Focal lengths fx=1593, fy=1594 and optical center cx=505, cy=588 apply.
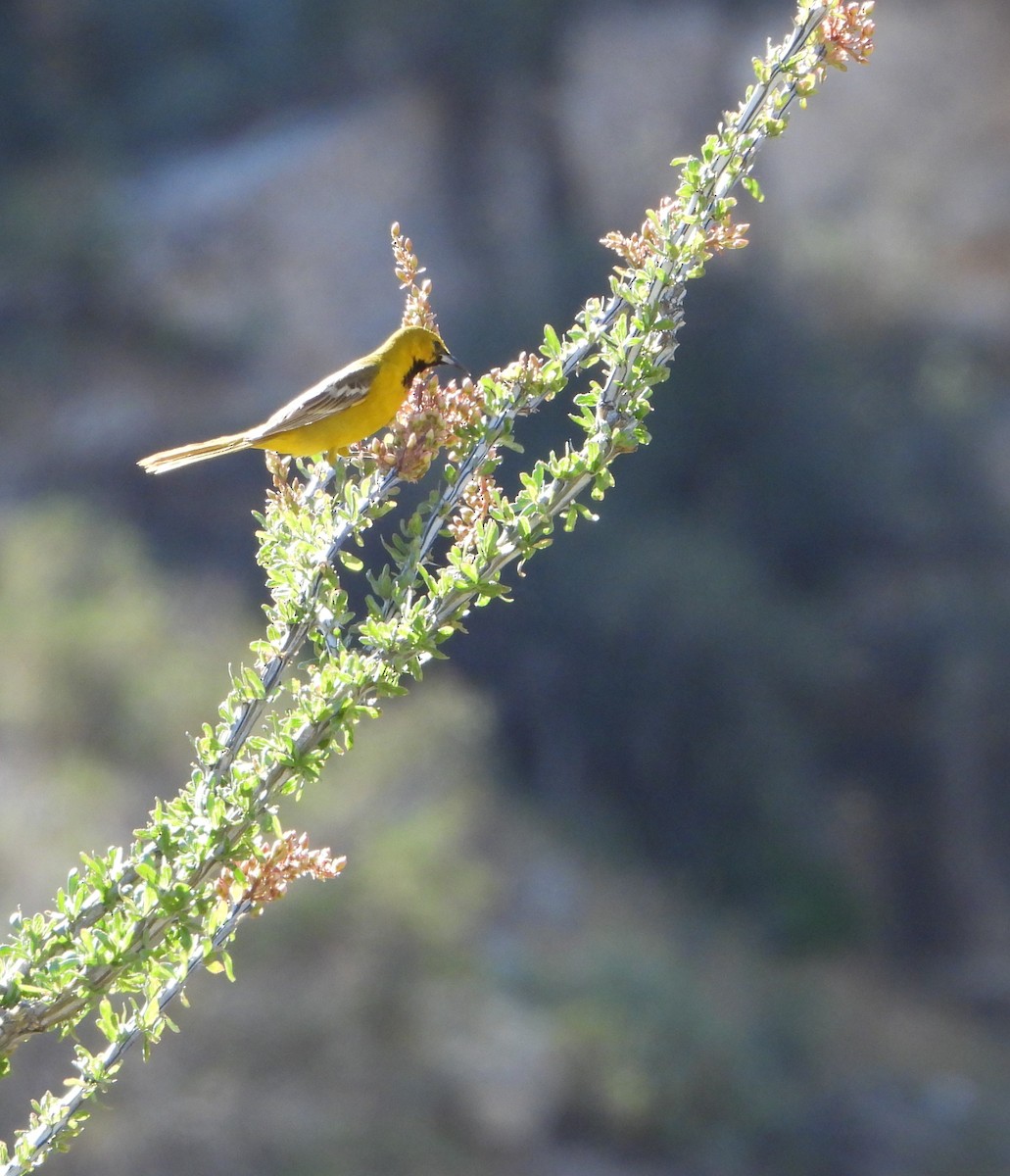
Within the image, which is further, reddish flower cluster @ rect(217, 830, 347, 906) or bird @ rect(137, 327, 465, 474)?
bird @ rect(137, 327, 465, 474)

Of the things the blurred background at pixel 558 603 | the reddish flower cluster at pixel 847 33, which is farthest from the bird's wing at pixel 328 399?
the blurred background at pixel 558 603

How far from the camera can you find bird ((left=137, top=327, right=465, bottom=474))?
11.4 feet

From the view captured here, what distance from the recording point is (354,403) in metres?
3.55

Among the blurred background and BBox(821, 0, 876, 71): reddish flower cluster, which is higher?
the blurred background

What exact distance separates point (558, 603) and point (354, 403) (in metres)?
16.5

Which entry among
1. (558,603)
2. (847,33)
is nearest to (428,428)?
(847,33)

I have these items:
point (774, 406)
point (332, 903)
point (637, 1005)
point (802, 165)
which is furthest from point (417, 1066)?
point (802, 165)

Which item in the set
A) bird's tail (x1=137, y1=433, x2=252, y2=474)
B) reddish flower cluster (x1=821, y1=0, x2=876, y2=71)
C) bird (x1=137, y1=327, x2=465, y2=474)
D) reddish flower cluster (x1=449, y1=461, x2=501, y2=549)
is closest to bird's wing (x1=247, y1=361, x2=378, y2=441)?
bird (x1=137, y1=327, x2=465, y2=474)

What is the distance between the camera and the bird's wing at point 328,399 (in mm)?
3562

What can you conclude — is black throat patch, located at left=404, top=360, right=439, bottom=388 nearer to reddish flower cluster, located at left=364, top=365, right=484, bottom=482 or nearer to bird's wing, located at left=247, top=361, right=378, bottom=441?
bird's wing, located at left=247, top=361, right=378, bottom=441

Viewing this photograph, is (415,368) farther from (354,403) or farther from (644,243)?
(644,243)

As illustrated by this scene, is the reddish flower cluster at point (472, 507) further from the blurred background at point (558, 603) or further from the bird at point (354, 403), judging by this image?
the blurred background at point (558, 603)

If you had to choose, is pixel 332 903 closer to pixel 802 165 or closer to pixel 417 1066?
pixel 417 1066

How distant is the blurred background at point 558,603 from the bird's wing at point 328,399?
6221 millimetres
